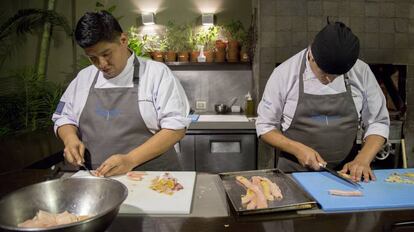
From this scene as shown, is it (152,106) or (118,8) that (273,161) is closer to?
(152,106)

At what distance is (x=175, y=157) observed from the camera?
5.90 feet

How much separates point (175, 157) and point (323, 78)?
2.87 feet

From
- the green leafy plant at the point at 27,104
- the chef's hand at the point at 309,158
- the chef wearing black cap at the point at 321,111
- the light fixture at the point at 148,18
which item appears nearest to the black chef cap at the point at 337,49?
the chef wearing black cap at the point at 321,111

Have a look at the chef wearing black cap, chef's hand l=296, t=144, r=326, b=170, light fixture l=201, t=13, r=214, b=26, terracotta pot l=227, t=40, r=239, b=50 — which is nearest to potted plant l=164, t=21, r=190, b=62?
light fixture l=201, t=13, r=214, b=26

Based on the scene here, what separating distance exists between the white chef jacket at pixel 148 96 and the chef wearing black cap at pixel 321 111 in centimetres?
52

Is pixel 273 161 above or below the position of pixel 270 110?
below

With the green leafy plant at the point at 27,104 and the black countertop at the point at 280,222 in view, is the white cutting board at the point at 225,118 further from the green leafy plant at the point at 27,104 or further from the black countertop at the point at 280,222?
the black countertop at the point at 280,222

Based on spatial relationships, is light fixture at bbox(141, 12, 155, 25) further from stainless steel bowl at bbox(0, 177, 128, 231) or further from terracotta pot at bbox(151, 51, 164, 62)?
stainless steel bowl at bbox(0, 177, 128, 231)

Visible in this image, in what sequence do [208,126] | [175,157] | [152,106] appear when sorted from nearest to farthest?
[152,106]
[175,157]
[208,126]

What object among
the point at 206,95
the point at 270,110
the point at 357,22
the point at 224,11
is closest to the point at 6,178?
the point at 270,110

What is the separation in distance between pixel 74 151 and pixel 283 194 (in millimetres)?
→ 949

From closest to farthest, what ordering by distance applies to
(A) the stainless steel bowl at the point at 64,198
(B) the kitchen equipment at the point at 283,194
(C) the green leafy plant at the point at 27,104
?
(A) the stainless steel bowl at the point at 64,198 < (B) the kitchen equipment at the point at 283,194 < (C) the green leafy plant at the point at 27,104

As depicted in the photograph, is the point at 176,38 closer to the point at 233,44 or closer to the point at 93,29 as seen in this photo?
the point at 233,44

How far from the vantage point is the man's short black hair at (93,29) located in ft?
4.69
